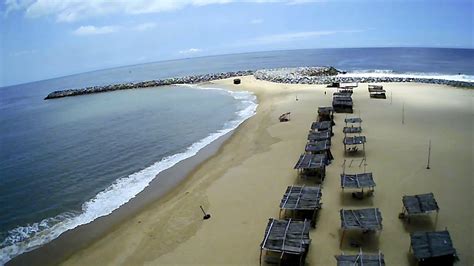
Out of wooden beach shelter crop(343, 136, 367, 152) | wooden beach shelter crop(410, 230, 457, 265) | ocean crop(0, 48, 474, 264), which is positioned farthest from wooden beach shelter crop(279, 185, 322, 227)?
ocean crop(0, 48, 474, 264)

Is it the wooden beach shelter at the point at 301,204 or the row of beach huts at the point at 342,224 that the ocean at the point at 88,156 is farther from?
the row of beach huts at the point at 342,224

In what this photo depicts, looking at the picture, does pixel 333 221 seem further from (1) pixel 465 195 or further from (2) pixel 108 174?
(2) pixel 108 174

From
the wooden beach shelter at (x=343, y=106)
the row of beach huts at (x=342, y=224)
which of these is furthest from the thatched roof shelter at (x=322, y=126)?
the wooden beach shelter at (x=343, y=106)

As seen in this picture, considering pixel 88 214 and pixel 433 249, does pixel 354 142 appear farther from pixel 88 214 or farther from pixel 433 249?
pixel 88 214

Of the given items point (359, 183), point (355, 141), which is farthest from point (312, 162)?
point (355, 141)

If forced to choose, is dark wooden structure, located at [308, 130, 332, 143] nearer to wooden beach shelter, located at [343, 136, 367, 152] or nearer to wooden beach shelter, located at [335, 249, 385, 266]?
wooden beach shelter, located at [343, 136, 367, 152]
